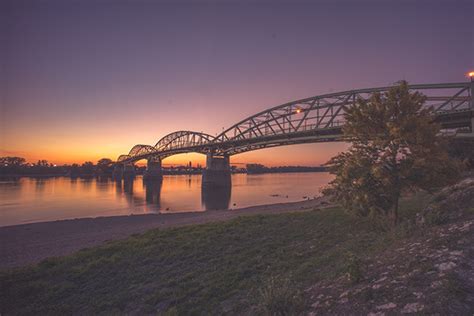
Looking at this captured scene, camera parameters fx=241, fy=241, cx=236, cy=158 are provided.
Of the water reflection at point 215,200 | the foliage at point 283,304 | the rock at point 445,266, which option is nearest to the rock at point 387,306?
the rock at point 445,266

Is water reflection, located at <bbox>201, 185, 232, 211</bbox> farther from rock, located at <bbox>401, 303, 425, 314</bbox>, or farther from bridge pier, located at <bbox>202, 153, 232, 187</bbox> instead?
rock, located at <bbox>401, 303, 425, 314</bbox>

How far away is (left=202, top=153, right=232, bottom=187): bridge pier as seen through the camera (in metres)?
72.2

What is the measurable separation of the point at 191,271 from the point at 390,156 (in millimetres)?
7528

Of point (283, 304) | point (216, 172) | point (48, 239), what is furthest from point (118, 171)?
point (283, 304)

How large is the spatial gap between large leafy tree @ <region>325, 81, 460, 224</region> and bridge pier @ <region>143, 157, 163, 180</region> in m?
116

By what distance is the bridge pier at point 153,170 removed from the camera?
11649cm

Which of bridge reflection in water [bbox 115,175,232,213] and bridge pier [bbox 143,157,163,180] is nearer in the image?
bridge reflection in water [bbox 115,175,232,213]

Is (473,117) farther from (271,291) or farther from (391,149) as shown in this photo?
(271,291)

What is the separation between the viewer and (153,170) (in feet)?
395

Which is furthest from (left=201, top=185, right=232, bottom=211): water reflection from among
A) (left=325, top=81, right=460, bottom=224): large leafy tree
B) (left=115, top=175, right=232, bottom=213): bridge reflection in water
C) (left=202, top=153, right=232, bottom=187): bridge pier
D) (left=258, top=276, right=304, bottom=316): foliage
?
(left=258, top=276, right=304, bottom=316): foliage

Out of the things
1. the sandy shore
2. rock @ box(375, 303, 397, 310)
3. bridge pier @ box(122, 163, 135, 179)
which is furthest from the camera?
bridge pier @ box(122, 163, 135, 179)

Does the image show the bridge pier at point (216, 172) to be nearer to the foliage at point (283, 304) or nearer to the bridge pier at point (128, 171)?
the foliage at point (283, 304)

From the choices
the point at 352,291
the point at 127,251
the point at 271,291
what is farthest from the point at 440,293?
the point at 127,251

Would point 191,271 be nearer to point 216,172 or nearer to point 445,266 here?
point 445,266
